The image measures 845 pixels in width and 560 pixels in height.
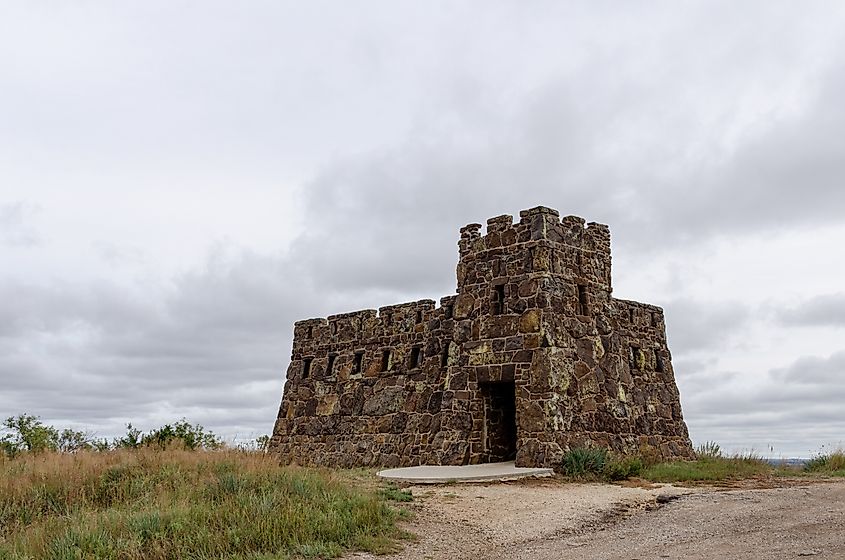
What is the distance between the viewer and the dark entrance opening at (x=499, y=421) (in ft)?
57.3

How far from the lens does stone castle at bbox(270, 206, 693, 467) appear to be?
1658 centimetres

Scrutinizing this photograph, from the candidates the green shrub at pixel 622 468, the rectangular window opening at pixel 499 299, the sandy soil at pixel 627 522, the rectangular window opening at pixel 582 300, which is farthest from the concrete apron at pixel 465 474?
the rectangular window opening at pixel 582 300

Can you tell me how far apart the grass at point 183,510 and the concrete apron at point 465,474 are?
2.31 meters

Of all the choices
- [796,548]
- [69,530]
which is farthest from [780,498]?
[69,530]

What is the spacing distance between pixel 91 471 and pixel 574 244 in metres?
10.7

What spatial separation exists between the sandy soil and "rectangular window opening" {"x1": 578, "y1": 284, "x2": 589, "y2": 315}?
469 centimetres

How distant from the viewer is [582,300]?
1781 cm

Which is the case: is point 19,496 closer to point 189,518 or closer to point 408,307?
point 189,518

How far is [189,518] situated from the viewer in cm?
943

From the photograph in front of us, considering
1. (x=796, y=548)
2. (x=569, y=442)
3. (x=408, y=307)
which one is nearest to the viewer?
(x=796, y=548)

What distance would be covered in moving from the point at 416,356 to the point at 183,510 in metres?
11.1

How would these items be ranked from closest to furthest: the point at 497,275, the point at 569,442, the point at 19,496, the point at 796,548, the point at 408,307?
1. the point at 796,548
2. the point at 19,496
3. the point at 569,442
4. the point at 497,275
5. the point at 408,307

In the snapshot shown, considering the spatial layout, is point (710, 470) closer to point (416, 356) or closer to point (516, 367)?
point (516, 367)

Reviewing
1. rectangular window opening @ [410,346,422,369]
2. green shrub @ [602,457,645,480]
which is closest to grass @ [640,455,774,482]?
green shrub @ [602,457,645,480]
